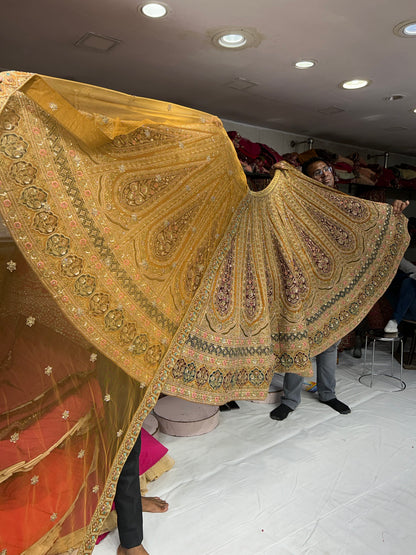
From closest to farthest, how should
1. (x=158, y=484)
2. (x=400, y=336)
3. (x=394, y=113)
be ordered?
(x=158, y=484) < (x=400, y=336) < (x=394, y=113)

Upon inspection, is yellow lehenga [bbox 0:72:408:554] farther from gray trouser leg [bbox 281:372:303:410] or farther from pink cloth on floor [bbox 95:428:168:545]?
gray trouser leg [bbox 281:372:303:410]

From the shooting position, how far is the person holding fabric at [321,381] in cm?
265

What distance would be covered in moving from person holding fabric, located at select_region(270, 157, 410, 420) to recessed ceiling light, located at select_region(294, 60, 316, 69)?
55 cm

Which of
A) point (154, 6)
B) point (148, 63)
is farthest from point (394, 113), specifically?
Answer: point (154, 6)

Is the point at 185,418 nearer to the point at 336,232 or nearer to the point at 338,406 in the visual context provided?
the point at 338,406

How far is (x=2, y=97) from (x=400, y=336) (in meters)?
3.21

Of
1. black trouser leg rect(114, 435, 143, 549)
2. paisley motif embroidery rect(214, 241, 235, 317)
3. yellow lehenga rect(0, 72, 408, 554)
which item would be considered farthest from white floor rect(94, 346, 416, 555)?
paisley motif embroidery rect(214, 241, 235, 317)

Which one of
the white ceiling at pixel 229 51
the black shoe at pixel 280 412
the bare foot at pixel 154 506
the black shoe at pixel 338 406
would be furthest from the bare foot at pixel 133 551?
the white ceiling at pixel 229 51

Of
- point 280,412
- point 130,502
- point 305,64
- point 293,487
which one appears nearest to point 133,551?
point 130,502

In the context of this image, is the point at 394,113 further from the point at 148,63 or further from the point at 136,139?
the point at 136,139

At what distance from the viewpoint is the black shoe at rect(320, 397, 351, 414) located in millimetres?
2693

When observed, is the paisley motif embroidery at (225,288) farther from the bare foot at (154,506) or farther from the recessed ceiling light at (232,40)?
the recessed ceiling light at (232,40)

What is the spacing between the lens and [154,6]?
178cm

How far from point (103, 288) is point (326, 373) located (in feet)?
6.85
